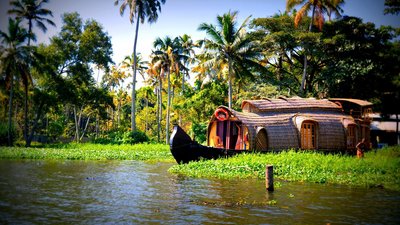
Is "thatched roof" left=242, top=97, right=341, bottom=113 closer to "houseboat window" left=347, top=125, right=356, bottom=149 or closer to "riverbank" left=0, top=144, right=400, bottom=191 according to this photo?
"houseboat window" left=347, top=125, right=356, bottom=149

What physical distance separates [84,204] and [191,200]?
318cm

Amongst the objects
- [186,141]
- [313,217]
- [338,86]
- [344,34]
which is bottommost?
[313,217]

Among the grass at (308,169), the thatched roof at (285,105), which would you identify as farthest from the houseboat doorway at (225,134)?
the grass at (308,169)

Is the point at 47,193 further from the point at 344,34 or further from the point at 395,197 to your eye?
the point at 344,34

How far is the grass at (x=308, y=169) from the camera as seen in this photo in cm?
1392

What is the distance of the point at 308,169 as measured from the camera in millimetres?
15367

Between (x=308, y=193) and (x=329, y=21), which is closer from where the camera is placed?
(x=308, y=193)

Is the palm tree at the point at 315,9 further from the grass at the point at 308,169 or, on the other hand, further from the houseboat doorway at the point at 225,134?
the grass at the point at 308,169

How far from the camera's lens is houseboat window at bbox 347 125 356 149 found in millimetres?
22016

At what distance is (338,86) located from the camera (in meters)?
31.2

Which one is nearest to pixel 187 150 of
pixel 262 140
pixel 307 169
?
pixel 262 140

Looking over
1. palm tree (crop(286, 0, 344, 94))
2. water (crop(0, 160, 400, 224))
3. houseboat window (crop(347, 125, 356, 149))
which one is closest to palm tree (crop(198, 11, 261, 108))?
palm tree (crop(286, 0, 344, 94))

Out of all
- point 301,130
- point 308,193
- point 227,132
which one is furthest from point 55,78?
point 308,193

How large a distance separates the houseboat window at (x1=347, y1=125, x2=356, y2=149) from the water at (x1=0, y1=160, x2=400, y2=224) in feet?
32.6
